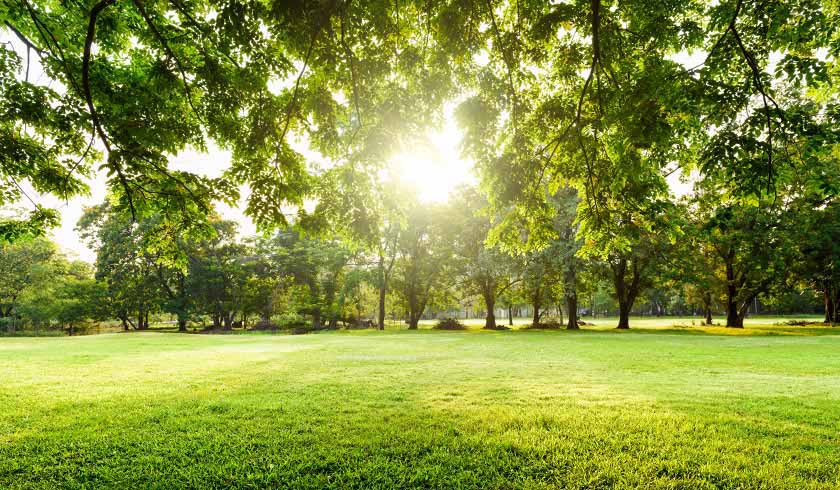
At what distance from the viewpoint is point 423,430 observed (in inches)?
210

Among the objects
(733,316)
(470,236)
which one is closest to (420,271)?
(470,236)

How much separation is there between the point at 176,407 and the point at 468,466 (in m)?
5.35

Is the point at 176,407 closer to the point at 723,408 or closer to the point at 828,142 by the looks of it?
the point at 723,408

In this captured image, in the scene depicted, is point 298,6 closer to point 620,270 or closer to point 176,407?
point 176,407

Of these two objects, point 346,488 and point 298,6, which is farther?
point 298,6

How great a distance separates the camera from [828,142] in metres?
4.28

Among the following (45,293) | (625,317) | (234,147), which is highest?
(234,147)

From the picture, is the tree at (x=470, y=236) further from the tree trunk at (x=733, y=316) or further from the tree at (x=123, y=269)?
the tree at (x=123, y=269)

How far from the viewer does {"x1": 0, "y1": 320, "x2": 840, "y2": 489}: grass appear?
4.09 meters

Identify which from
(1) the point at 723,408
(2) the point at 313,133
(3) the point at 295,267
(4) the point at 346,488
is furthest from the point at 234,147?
(3) the point at 295,267

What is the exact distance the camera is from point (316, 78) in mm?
6555

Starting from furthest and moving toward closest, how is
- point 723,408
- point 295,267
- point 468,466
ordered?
point 295,267, point 723,408, point 468,466

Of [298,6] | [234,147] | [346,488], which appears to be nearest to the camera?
[346,488]

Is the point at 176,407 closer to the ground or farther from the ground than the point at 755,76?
closer to the ground
